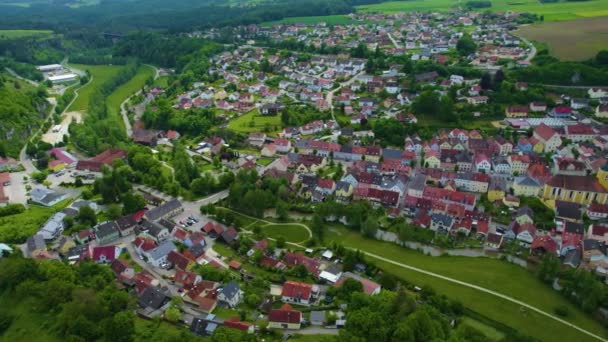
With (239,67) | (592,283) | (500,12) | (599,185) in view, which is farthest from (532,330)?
(500,12)

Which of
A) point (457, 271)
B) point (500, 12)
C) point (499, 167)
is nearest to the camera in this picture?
point (457, 271)

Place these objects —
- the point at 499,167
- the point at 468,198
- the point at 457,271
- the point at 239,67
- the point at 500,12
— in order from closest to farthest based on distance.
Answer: the point at 457,271 → the point at 468,198 → the point at 499,167 → the point at 239,67 → the point at 500,12

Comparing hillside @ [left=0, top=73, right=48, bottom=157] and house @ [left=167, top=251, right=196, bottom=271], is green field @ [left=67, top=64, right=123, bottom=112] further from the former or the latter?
house @ [left=167, top=251, right=196, bottom=271]

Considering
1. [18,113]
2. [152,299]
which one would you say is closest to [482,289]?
[152,299]

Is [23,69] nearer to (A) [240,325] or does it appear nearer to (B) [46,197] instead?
(B) [46,197]

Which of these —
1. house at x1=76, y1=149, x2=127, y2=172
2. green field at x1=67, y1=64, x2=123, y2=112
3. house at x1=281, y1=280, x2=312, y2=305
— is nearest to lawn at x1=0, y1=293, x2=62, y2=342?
house at x1=281, y1=280, x2=312, y2=305

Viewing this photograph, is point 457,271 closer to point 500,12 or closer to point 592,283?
point 592,283
